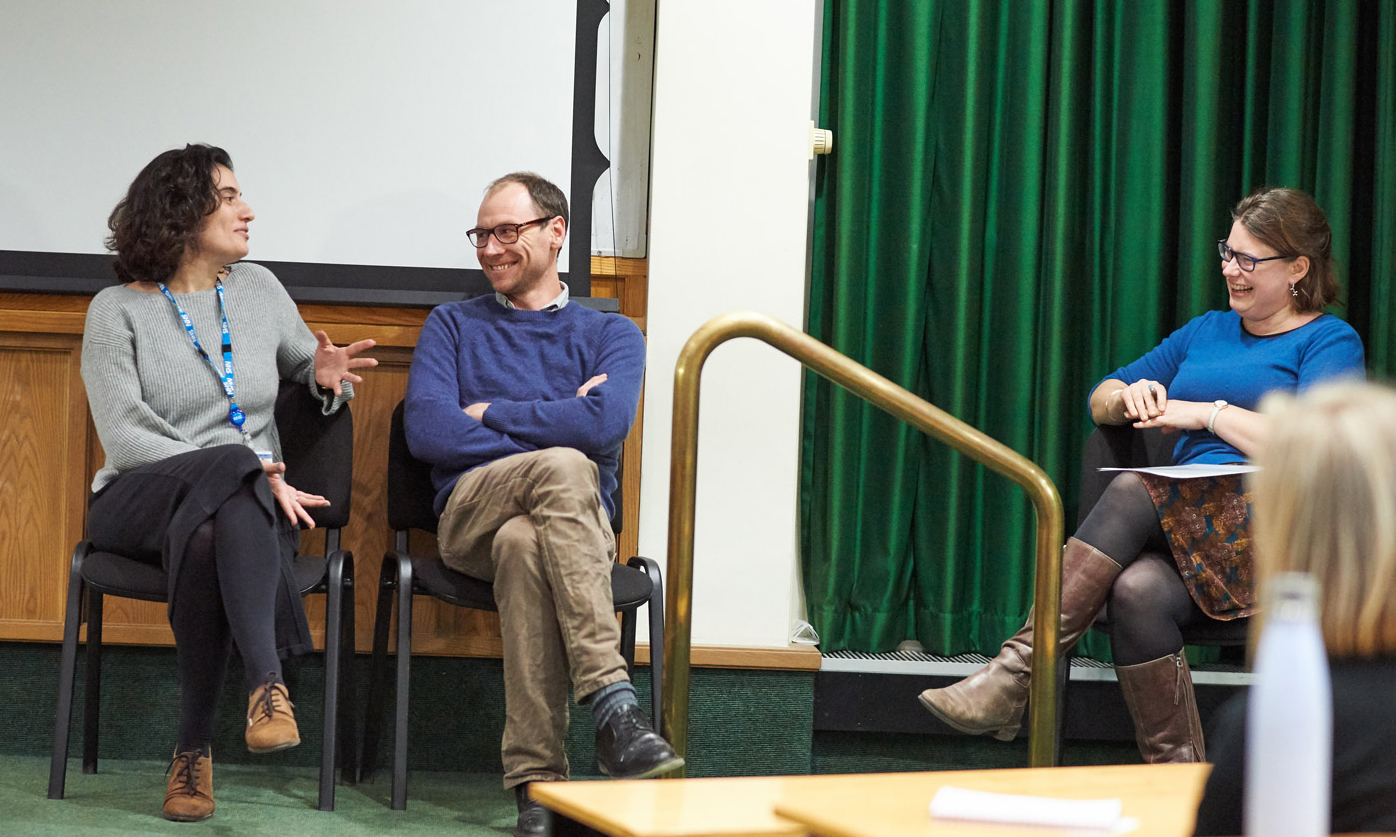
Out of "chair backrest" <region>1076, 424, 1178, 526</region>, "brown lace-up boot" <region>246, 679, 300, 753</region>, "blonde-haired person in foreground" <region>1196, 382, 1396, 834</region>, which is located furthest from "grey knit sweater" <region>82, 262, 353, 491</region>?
"blonde-haired person in foreground" <region>1196, 382, 1396, 834</region>

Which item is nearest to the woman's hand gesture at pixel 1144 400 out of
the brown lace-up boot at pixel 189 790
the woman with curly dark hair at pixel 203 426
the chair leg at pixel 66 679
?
the woman with curly dark hair at pixel 203 426

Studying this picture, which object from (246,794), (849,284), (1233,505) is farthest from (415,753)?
(1233,505)

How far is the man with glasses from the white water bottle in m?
1.25

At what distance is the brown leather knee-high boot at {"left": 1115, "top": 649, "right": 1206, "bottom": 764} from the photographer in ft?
8.08

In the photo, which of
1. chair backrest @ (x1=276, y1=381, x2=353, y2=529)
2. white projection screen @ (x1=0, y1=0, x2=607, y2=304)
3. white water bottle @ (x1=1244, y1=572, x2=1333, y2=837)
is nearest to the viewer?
white water bottle @ (x1=1244, y1=572, x2=1333, y2=837)

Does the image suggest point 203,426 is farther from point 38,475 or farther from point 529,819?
point 529,819

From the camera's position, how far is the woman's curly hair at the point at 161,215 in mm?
2723

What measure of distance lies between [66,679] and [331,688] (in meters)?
0.51

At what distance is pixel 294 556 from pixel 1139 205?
2106 millimetres

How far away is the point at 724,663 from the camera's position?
296 centimetres

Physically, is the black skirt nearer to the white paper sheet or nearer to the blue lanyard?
the blue lanyard

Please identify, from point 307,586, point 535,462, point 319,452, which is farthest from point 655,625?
point 319,452

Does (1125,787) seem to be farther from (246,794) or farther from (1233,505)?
(246,794)

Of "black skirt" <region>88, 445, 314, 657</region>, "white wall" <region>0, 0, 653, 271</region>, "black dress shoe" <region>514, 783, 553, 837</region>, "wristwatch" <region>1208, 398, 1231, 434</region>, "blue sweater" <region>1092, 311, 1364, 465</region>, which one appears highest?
"white wall" <region>0, 0, 653, 271</region>
